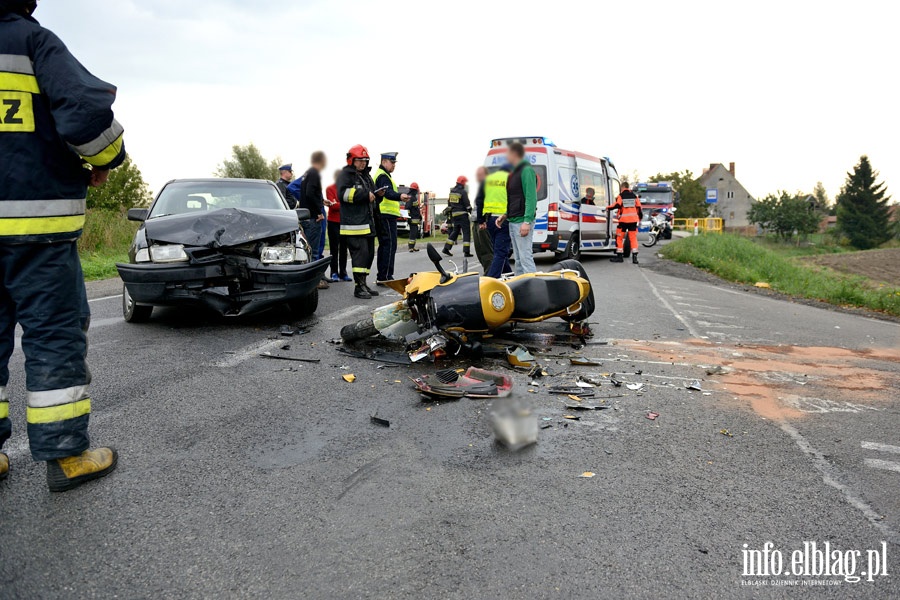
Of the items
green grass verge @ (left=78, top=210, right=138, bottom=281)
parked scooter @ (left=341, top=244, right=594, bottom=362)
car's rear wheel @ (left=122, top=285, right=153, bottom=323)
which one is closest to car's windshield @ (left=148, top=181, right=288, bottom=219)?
car's rear wheel @ (left=122, top=285, right=153, bottom=323)

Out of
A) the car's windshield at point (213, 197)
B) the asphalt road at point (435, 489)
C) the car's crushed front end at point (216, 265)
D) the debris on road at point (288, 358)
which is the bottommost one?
the asphalt road at point (435, 489)

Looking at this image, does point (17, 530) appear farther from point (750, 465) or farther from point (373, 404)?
point (750, 465)

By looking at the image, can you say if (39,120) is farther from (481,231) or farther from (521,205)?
(481,231)

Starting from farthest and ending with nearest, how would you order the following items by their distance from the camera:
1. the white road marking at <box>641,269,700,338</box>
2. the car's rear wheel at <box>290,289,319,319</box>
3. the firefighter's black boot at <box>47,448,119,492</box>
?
the white road marking at <box>641,269,700,338</box>
the car's rear wheel at <box>290,289,319,319</box>
the firefighter's black boot at <box>47,448,119,492</box>

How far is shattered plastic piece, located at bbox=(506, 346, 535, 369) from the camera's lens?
4.80 m

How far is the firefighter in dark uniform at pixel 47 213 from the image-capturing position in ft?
8.32

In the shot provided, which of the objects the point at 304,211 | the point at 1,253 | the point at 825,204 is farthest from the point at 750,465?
the point at 825,204

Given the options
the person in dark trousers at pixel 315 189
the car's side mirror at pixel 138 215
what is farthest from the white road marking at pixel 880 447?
the person in dark trousers at pixel 315 189

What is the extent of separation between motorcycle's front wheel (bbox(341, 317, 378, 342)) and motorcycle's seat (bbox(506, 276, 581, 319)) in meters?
1.18

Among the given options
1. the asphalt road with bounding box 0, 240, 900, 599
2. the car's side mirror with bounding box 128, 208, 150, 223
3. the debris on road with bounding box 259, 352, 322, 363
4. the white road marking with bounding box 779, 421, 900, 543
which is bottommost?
the white road marking with bounding box 779, 421, 900, 543

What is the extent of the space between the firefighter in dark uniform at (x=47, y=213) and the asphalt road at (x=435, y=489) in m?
0.26

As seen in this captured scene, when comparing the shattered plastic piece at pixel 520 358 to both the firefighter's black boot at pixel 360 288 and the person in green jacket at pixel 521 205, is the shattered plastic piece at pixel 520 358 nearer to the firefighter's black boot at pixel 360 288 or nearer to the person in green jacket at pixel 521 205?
the person in green jacket at pixel 521 205

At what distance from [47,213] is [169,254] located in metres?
3.15

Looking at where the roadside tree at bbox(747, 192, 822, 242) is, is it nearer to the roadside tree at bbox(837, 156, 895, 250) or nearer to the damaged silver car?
the roadside tree at bbox(837, 156, 895, 250)
